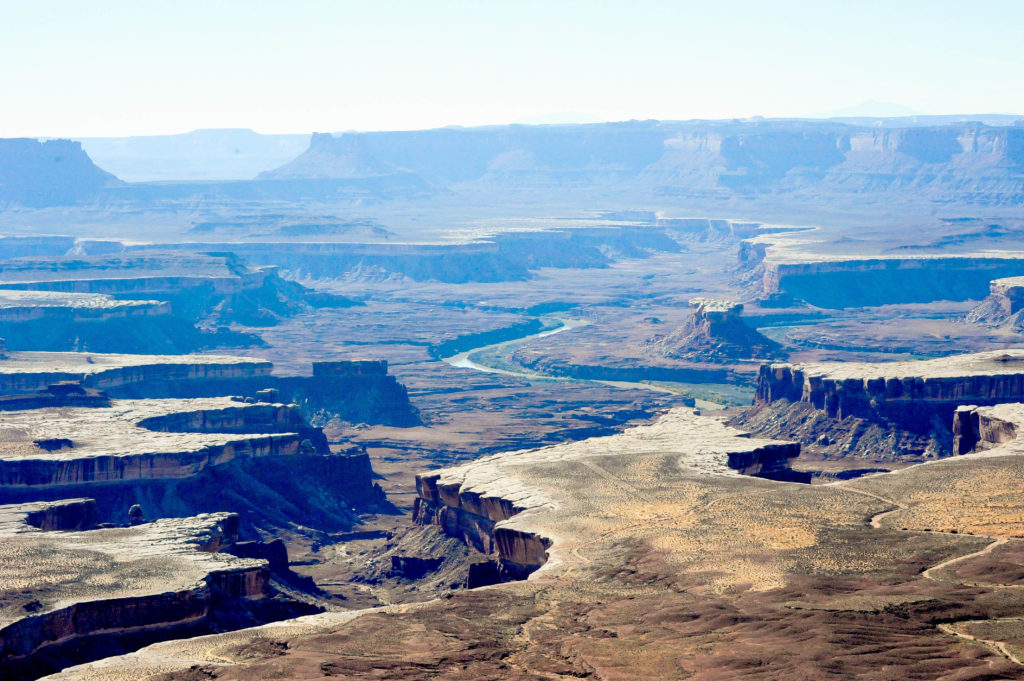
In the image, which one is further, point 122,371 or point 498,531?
point 122,371

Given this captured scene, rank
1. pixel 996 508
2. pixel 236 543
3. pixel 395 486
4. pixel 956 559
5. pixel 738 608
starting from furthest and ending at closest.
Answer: pixel 395 486 → pixel 236 543 → pixel 996 508 → pixel 956 559 → pixel 738 608

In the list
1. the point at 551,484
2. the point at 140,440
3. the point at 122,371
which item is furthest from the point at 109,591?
the point at 122,371

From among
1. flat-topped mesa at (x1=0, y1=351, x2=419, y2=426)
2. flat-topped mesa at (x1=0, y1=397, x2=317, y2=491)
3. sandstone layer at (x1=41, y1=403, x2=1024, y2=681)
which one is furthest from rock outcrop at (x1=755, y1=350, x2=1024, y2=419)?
sandstone layer at (x1=41, y1=403, x2=1024, y2=681)

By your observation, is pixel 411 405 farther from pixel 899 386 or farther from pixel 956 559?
pixel 956 559

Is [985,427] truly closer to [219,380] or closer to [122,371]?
[219,380]

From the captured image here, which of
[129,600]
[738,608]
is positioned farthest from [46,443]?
[738,608]
